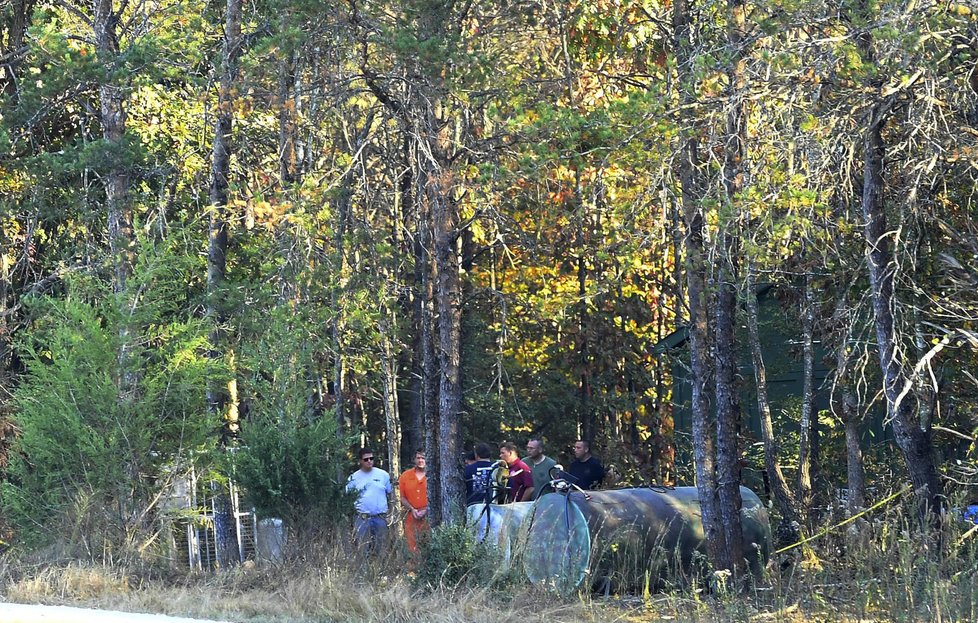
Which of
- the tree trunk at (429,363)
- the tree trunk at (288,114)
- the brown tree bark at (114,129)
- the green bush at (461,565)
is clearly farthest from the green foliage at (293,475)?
the brown tree bark at (114,129)

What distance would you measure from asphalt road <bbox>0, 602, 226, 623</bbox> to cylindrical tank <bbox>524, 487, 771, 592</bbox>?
9.84 feet

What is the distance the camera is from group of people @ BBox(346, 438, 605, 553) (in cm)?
1413

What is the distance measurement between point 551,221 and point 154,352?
13.9ft

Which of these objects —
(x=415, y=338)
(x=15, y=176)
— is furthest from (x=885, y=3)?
(x=15, y=176)

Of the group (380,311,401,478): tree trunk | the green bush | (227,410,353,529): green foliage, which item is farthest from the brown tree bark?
the green bush

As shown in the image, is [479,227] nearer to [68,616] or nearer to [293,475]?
[293,475]

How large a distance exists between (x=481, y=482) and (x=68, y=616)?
241 inches

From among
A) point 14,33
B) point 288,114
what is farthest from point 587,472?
point 14,33

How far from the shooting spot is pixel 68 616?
9664 millimetres

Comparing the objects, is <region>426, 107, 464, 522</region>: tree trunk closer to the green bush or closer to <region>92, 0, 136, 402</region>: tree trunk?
the green bush

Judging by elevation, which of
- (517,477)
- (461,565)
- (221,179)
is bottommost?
(461,565)

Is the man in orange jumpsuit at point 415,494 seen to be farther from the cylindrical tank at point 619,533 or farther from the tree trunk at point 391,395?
the tree trunk at point 391,395

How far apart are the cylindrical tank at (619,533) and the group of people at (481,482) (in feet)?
1.84

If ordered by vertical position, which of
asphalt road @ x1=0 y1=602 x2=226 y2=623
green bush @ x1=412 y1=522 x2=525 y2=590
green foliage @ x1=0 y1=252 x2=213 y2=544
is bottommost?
asphalt road @ x1=0 y1=602 x2=226 y2=623
